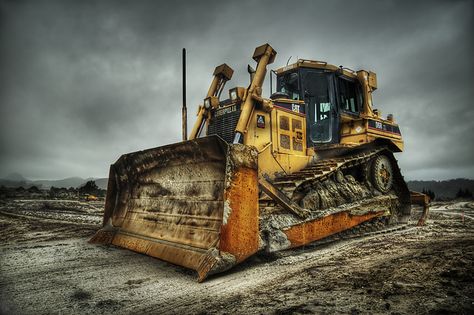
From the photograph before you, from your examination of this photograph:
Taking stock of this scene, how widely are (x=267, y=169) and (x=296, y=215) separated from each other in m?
1.46

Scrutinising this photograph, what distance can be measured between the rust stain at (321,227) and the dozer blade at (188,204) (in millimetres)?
738

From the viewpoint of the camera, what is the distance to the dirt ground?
6.31 feet

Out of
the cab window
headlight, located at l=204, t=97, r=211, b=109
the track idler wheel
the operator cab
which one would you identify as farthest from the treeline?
the track idler wheel

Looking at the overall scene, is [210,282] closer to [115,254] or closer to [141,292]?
[141,292]

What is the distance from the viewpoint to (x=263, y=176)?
4879 millimetres

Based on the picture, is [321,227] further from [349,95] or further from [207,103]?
[349,95]

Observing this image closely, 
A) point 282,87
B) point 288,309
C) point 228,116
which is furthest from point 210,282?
point 282,87

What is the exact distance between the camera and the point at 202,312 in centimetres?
192

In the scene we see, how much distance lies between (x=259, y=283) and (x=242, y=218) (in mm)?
618

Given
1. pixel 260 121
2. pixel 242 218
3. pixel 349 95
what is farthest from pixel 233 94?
pixel 349 95

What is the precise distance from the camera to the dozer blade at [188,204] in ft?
9.18

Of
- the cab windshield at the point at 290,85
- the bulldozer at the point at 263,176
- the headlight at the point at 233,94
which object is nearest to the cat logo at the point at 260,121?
the bulldozer at the point at 263,176

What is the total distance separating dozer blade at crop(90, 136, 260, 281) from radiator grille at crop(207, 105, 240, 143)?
5.00ft

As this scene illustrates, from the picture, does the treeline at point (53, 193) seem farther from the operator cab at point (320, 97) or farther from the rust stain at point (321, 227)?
the rust stain at point (321, 227)
